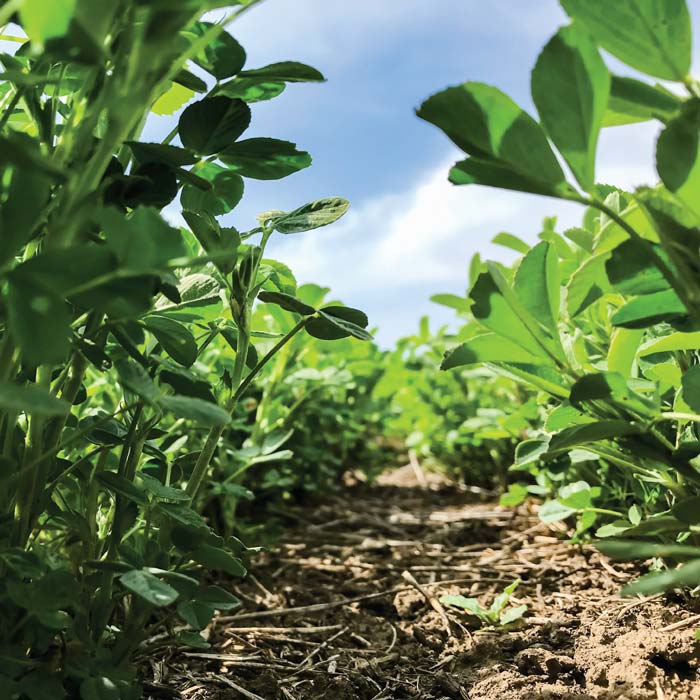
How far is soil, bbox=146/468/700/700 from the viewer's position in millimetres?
1030

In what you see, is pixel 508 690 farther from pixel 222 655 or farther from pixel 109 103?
pixel 109 103

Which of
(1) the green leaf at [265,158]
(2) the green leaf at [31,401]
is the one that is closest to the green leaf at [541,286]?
(1) the green leaf at [265,158]

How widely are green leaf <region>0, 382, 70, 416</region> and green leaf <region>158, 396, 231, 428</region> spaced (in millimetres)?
114

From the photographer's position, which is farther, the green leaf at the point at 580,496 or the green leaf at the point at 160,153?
the green leaf at the point at 580,496

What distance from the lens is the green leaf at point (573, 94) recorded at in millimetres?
683

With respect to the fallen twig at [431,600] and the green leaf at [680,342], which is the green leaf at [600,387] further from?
the fallen twig at [431,600]

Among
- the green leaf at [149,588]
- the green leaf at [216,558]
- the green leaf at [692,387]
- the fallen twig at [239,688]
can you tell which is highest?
the green leaf at [692,387]

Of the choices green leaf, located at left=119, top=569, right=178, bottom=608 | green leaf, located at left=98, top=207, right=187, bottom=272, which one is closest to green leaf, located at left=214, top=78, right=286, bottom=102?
green leaf, located at left=98, top=207, right=187, bottom=272

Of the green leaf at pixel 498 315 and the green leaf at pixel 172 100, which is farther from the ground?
the green leaf at pixel 172 100

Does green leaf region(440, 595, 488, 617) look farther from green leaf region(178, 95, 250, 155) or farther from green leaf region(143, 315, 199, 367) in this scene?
green leaf region(178, 95, 250, 155)

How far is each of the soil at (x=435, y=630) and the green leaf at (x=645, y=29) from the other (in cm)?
75

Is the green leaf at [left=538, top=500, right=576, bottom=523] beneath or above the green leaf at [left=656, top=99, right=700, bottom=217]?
beneath

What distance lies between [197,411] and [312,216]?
40cm

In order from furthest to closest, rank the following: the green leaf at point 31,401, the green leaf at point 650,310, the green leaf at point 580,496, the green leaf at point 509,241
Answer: the green leaf at point 509,241
the green leaf at point 580,496
the green leaf at point 650,310
the green leaf at point 31,401
